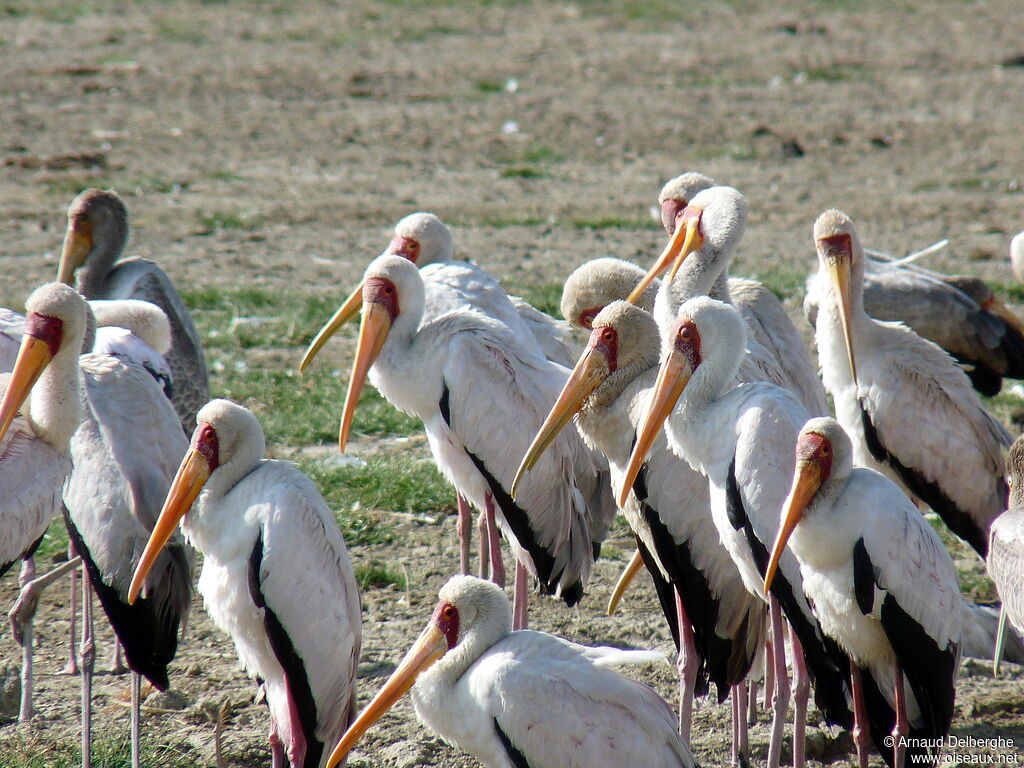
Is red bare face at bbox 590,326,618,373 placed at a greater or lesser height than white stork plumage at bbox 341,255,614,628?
greater

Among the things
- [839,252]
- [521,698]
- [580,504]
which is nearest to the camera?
[521,698]

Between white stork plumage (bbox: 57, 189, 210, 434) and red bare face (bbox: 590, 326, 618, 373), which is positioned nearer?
red bare face (bbox: 590, 326, 618, 373)

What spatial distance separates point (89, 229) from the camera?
252 inches

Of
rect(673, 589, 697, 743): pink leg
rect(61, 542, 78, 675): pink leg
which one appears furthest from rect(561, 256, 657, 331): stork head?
rect(61, 542, 78, 675): pink leg

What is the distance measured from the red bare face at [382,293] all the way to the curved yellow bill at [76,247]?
80.0 inches

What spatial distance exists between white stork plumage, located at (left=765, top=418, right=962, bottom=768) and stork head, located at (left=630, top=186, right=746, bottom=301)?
1.22 metres

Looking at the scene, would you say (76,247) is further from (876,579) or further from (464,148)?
(464,148)

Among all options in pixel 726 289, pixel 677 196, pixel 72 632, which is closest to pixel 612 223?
pixel 677 196

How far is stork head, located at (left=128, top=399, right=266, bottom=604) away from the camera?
3.98 metres

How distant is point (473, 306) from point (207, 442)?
1.59 meters

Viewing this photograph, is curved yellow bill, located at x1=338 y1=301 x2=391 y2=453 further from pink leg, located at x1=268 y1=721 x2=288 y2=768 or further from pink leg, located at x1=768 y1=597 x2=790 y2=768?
pink leg, located at x1=768 y1=597 x2=790 y2=768

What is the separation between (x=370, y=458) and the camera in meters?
6.34

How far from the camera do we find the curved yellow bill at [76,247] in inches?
252

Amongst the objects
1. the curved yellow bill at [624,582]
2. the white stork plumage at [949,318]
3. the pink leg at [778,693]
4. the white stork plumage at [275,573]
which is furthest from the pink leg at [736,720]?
the white stork plumage at [949,318]
